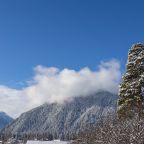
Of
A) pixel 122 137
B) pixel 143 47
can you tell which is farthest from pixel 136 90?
pixel 122 137

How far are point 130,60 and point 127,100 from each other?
4.44m

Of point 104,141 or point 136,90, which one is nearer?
point 104,141

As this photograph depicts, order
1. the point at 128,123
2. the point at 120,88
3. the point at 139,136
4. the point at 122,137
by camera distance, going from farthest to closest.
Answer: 1. the point at 120,88
2. the point at 128,123
3. the point at 122,137
4. the point at 139,136

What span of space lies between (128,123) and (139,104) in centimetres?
1255

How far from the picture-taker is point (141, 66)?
4203cm

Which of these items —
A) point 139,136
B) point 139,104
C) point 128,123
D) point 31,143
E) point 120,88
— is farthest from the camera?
point 31,143

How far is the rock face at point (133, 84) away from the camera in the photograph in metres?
41.0

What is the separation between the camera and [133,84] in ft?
136

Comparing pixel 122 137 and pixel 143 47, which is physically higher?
pixel 143 47

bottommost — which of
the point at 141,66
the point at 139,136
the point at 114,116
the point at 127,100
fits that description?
the point at 139,136

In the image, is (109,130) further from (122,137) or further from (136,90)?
(136,90)

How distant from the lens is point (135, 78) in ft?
137

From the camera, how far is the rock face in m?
41.0

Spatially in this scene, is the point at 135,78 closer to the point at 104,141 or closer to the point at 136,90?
the point at 136,90
